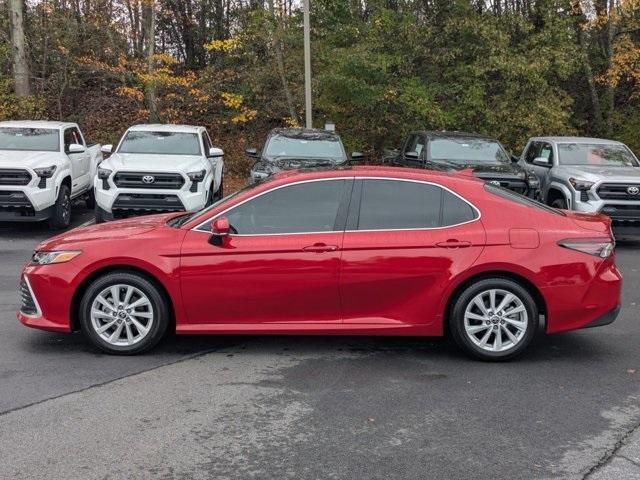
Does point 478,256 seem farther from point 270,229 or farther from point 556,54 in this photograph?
point 556,54

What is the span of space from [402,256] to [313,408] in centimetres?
155

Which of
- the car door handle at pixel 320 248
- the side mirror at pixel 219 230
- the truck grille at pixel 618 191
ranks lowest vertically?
the truck grille at pixel 618 191

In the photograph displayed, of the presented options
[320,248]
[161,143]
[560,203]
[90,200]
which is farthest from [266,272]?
[90,200]

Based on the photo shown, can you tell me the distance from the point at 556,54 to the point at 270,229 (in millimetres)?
16393

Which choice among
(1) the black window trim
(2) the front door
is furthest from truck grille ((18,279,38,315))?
(1) the black window trim

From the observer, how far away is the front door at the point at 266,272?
598 centimetres

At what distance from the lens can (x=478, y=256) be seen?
236 inches

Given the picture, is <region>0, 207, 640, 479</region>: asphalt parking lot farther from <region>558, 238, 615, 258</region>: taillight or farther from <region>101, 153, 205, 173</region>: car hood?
<region>101, 153, 205, 173</region>: car hood

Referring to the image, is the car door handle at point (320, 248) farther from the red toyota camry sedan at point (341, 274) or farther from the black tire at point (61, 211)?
the black tire at point (61, 211)

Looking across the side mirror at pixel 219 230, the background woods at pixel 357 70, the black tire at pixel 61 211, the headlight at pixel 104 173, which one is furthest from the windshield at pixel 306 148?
the side mirror at pixel 219 230

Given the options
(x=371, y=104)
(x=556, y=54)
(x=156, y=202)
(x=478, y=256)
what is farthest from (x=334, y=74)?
(x=478, y=256)

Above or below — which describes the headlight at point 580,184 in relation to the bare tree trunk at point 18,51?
below

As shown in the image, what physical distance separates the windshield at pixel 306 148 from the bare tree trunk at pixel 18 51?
1153 cm

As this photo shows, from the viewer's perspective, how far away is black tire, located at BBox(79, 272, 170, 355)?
239 inches
